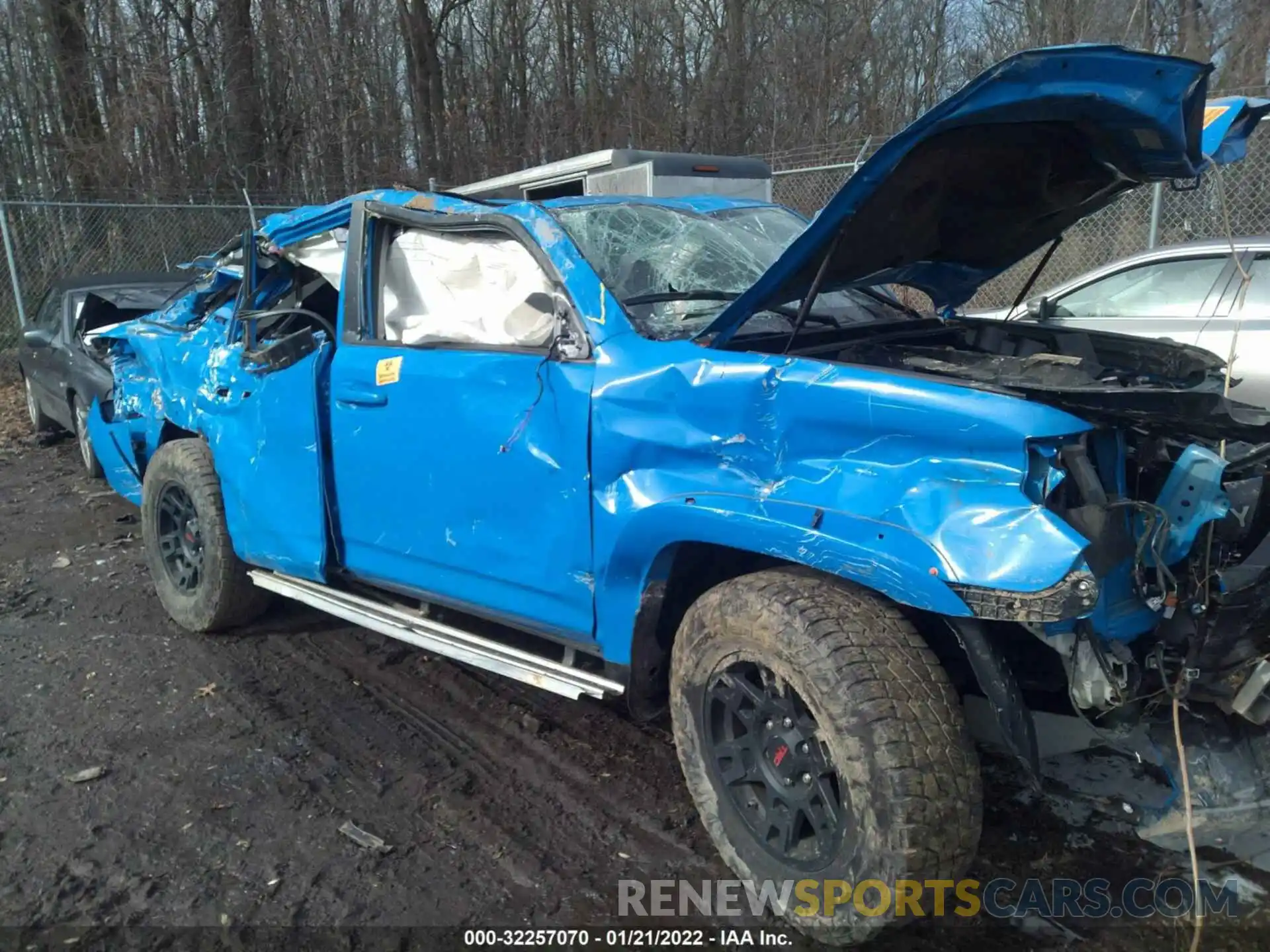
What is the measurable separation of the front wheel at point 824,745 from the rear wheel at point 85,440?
22.1ft

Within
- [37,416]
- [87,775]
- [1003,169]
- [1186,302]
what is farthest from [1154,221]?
[37,416]

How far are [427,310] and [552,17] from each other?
19.5 metres

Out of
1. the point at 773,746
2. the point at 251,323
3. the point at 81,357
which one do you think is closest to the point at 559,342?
the point at 773,746

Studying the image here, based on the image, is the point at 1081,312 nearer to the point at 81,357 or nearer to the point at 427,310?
the point at 427,310

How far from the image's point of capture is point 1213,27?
14133 mm

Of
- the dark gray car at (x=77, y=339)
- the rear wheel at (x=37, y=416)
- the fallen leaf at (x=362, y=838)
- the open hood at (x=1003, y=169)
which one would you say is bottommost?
the fallen leaf at (x=362, y=838)

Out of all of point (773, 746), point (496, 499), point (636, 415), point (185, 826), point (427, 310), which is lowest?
point (185, 826)

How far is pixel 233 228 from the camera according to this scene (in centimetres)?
1432

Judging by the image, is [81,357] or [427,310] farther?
[81,357]

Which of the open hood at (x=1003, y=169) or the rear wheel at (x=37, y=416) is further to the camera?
the rear wheel at (x=37, y=416)

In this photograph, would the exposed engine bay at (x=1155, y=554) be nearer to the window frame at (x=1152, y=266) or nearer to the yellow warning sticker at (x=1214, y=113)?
the yellow warning sticker at (x=1214, y=113)

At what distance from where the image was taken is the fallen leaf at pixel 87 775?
3516mm

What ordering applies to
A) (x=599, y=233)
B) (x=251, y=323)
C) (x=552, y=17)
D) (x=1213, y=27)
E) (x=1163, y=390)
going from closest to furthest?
(x=1163, y=390)
(x=599, y=233)
(x=251, y=323)
(x=1213, y=27)
(x=552, y=17)

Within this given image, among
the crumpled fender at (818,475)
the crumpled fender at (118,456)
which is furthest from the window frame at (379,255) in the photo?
the crumpled fender at (118,456)
